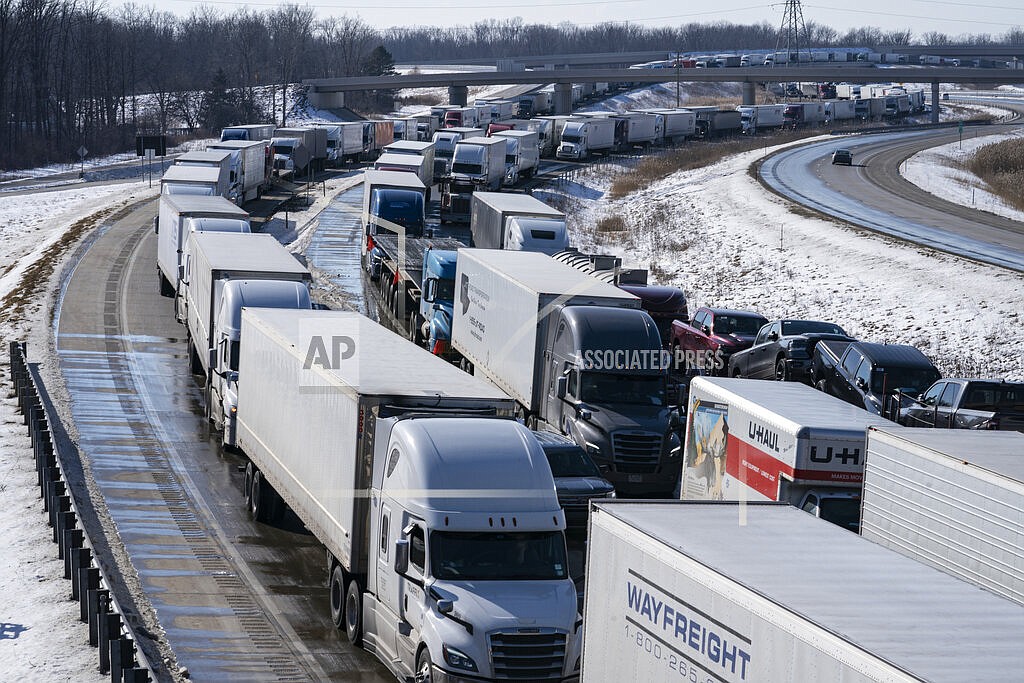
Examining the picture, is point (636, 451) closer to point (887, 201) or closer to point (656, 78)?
point (887, 201)

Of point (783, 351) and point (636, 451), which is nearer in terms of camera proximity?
point (636, 451)

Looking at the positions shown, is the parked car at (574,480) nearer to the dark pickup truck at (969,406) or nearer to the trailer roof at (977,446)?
the trailer roof at (977,446)

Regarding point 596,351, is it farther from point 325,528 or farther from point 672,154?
point 672,154

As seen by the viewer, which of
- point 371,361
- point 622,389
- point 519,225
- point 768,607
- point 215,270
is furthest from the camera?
point 519,225

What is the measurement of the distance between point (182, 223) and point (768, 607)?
3132cm

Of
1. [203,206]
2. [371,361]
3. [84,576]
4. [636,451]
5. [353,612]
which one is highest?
[203,206]

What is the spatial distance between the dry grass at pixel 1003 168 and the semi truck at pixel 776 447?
158ft

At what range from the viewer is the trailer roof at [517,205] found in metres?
40.7

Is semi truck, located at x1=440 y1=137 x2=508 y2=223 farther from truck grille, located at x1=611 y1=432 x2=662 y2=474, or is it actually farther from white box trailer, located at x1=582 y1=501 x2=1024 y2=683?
white box trailer, located at x1=582 y1=501 x2=1024 y2=683

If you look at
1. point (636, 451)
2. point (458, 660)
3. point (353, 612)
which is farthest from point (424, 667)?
point (636, 451)

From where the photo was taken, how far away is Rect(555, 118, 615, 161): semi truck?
294 ft

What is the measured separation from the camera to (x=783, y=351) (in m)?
28.8

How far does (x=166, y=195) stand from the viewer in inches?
1693

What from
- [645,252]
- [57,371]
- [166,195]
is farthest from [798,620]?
[645,252]
